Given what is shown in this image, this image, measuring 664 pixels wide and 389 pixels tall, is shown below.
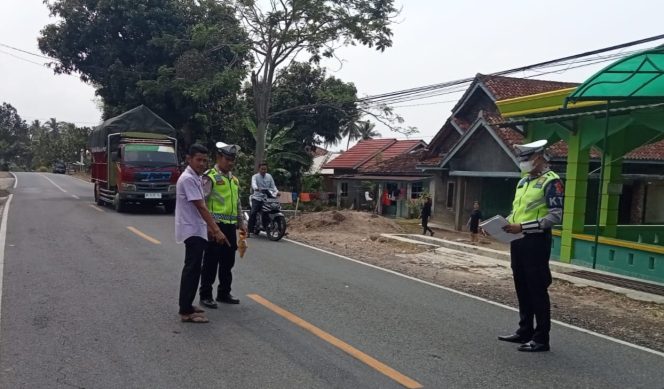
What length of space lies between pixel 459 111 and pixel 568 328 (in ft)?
64.8

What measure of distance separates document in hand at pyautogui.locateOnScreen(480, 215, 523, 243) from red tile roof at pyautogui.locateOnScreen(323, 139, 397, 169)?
3167 centimetres

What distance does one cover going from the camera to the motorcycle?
1364 cm

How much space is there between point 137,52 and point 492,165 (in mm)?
17396

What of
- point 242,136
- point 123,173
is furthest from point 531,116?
point 242,136

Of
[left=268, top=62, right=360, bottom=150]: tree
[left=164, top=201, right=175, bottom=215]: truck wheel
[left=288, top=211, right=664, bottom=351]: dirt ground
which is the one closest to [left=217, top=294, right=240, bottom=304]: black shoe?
[left=288, top=211, right=664, bottom=351]: dirt ground

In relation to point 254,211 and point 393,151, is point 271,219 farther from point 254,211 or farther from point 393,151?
point 393,151

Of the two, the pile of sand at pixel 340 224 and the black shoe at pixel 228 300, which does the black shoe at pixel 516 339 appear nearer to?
the black shoe at pixel 228 300

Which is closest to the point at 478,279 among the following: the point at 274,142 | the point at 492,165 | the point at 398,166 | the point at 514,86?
the point at 492,165

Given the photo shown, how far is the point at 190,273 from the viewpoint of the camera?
20.1ft

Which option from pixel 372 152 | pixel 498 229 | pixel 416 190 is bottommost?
pixel 416 190

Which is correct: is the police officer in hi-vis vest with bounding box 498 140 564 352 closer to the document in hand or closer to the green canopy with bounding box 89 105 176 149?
the document in hand

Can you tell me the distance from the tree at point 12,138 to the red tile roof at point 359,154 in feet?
207

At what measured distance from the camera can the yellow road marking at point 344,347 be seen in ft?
15.3

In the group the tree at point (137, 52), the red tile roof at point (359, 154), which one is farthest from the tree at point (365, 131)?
the tree at point (137, 52)
